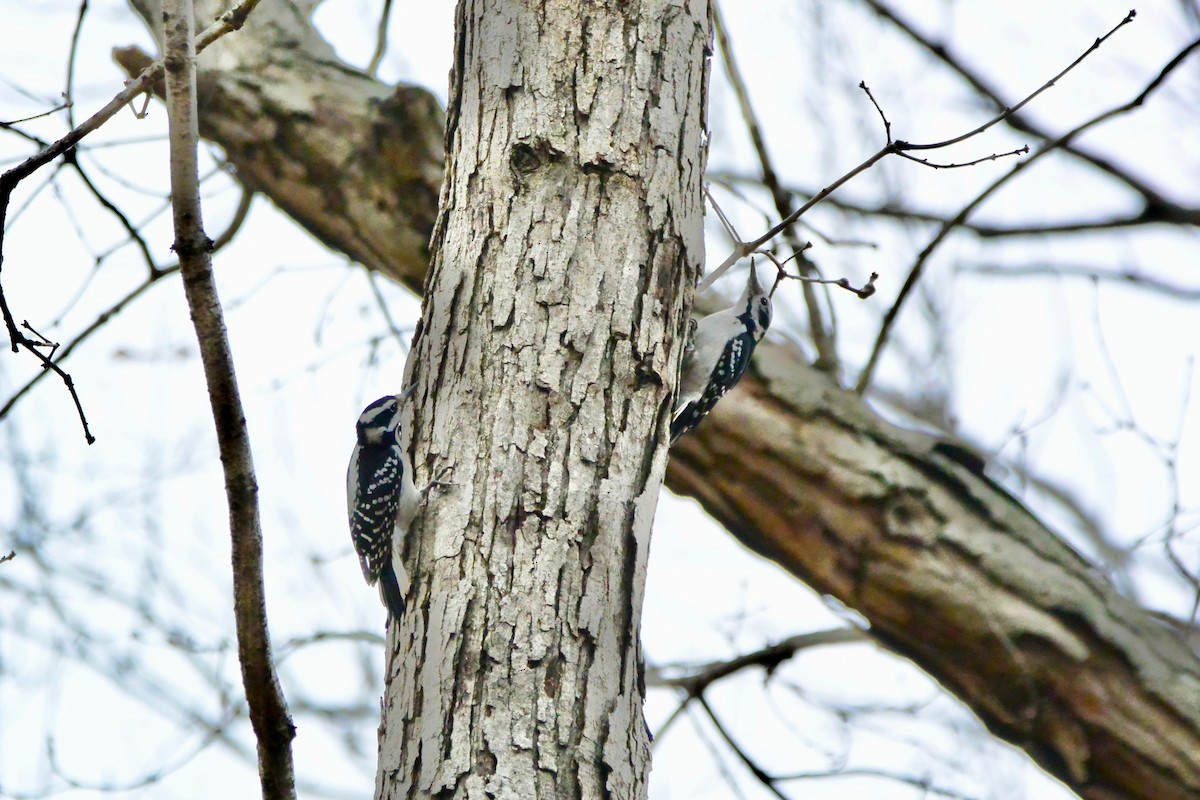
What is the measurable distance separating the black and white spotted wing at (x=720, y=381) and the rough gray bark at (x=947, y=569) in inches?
2.4


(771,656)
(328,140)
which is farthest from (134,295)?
(771,656)

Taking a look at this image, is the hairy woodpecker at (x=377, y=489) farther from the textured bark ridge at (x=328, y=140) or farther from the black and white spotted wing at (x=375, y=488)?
the textured bark ridge at (x=328, y=140)

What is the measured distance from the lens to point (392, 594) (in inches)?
107

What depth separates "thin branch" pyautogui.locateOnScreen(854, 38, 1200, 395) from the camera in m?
3.57

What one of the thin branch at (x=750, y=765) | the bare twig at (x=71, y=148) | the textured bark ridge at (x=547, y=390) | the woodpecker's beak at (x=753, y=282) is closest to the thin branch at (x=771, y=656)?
the thin branch at (x=750, y=765)

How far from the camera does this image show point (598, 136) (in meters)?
2.61

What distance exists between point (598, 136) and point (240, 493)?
1.17 metres

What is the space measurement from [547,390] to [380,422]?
65.4 inches

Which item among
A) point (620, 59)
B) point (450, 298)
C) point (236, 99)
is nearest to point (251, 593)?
point (450, 298)

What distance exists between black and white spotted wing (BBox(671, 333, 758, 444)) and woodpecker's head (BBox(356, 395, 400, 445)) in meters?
0.96

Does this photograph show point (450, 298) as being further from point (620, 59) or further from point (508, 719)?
point (508, 719)

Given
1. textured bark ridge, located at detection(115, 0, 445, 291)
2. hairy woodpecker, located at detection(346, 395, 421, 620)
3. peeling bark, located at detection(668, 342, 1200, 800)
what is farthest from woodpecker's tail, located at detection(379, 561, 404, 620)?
textured bark ridge, located at detection(115, 0, 445, 291)

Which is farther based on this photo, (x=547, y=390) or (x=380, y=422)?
(x=380, y=422)

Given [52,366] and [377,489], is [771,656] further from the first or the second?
[52,366]
